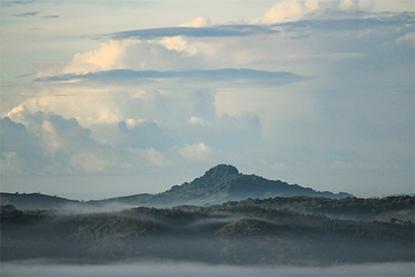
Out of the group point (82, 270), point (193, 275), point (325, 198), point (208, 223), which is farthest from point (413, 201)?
point (82, 270)

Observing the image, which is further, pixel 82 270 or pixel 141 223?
pixel 141 223

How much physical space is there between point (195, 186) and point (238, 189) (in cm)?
238

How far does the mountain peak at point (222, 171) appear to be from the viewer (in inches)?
2083

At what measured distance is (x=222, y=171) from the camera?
53250 millimetres

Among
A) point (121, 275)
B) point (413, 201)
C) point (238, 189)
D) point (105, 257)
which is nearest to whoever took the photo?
point (121, 275)

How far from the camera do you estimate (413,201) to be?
1841 inches

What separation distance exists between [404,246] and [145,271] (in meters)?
11.4

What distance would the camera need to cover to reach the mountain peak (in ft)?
174

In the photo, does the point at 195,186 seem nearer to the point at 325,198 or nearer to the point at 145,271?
the point at 325,198

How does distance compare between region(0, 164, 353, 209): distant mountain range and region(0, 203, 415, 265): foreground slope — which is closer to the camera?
region(0, 203, 415, 265): foreground slope

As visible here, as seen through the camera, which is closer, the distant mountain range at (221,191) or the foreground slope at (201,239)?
the foreground slope at (201,239)

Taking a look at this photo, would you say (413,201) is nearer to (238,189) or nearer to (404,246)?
(404,246)

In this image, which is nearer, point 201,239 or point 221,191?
point 201,239

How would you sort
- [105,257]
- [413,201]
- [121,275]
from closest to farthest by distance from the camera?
[121,275], [105,257], [413,201]
